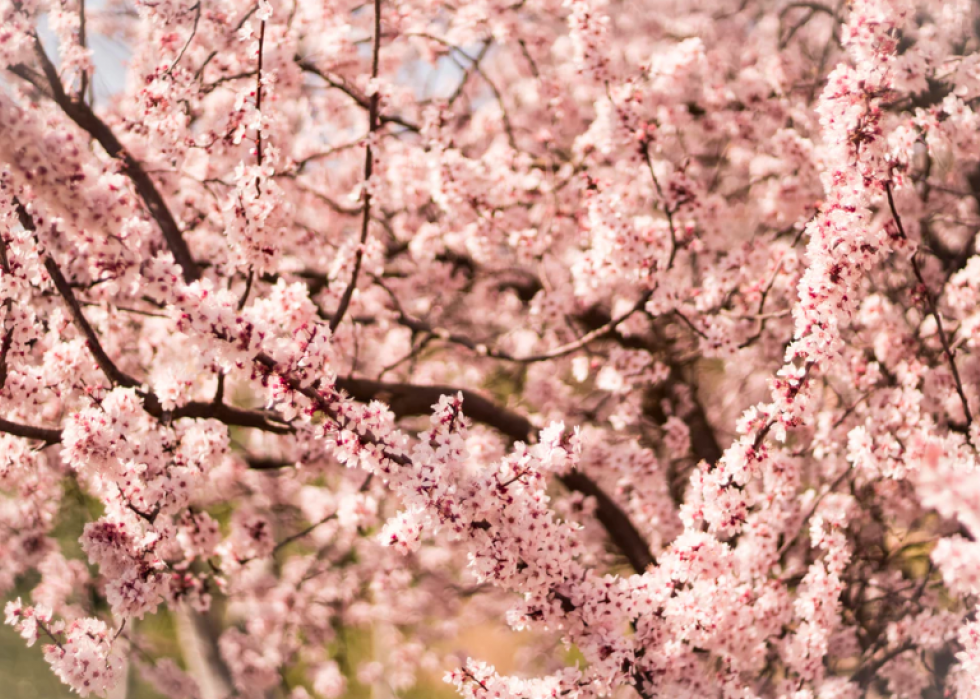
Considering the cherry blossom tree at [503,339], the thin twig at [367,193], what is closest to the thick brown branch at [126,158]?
the cherry blossom tree at [503,339]

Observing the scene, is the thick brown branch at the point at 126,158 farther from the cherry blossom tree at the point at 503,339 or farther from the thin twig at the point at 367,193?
the thin twig at the point at 367,193

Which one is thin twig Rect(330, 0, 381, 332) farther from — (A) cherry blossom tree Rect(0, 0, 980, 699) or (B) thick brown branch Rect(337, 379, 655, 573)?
(B) thick brown branch Rect(337, 379, 655, 573)

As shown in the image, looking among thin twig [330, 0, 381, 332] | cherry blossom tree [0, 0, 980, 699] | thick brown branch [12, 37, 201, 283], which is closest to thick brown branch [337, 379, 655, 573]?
cherry blossom tree [0, 0, 980, 699]

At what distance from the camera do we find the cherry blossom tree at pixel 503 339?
334 cm

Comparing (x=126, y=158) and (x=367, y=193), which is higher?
(x=367, y=193)

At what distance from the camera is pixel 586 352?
6.79 m

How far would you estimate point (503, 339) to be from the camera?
838cm

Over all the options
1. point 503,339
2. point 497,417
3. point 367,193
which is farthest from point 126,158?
point 503,339

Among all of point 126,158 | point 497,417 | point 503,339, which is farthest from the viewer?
point 503,339

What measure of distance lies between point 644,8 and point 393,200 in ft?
18.5

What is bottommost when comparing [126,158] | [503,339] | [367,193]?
[126,158]

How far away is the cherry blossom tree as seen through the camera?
334cm

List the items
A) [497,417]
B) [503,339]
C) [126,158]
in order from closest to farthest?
1. [126,158]
2. [497,417]
3. [503,339]

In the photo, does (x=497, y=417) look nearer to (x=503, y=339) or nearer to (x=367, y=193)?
(x=367, y=193)
